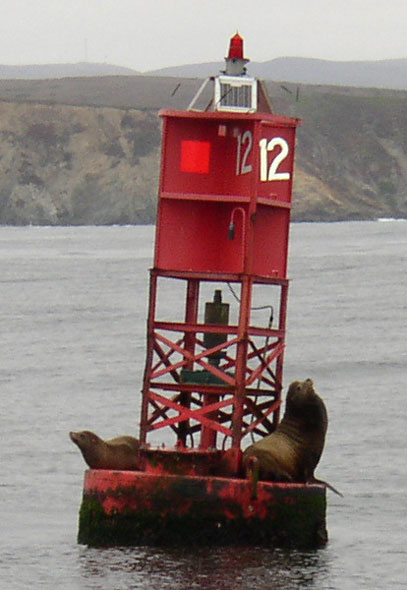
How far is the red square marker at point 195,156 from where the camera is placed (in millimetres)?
25094

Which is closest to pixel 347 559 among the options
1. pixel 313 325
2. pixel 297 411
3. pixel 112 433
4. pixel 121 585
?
pixel 297 411

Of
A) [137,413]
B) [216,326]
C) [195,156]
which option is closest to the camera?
[216,326]

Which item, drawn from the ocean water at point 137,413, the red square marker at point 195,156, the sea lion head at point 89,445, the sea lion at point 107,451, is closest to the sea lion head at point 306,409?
the ocean water at point 137,413

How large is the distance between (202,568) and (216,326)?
11.1 feet

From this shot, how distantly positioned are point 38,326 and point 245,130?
4623cm

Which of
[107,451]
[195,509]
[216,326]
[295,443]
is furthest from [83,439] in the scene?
[295,443]

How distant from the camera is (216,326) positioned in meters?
25.0

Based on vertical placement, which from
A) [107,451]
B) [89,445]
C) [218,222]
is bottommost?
[107,451]

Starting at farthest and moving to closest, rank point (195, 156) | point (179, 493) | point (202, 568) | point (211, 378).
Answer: point (211, 378) < point (195, 156) < point (179, 493) < point (202, 568)

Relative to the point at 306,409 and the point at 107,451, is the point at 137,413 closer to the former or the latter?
the point at 306,409

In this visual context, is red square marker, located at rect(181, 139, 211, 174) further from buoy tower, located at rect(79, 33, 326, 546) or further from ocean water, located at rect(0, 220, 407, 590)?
ocean water, located at rect(0, 220, 407, 590)

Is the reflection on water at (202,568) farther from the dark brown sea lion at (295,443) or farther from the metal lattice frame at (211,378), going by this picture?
the metal lattice frame at (211,378)

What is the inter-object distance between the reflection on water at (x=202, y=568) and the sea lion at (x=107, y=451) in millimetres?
1181

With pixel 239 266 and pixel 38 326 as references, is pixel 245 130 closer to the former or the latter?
pixel 239 266
